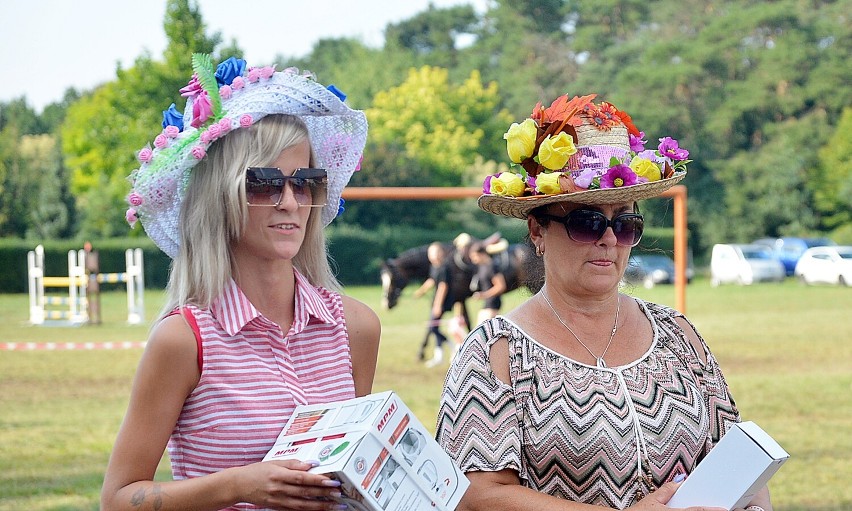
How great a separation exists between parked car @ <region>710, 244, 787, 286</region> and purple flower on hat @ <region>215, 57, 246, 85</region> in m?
34.3

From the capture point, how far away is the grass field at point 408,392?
6.91m

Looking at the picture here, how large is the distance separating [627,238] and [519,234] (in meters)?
0.38

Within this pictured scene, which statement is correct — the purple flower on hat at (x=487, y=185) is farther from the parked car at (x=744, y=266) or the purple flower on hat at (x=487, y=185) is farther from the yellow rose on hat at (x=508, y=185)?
the parked car at (x=744, y=266)

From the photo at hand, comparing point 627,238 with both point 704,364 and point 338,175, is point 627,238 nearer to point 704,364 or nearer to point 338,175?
point 704,364

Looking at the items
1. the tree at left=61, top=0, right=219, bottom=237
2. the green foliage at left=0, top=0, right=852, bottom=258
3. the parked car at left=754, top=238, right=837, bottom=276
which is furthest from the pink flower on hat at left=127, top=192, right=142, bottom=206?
the parked car at left=754, top=238, right=837, bottom=276

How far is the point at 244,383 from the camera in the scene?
82.0 inches

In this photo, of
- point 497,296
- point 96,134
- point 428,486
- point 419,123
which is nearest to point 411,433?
point 428,486

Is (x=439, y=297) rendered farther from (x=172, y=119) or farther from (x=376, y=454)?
(x=376, y=454)

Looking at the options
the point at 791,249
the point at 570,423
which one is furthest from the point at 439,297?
the point at 791,249

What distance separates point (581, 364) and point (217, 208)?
0.85 meters

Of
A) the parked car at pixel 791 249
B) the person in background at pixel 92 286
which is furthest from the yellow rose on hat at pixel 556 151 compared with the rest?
the parked car at pixel 791 249

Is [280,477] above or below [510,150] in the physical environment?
below

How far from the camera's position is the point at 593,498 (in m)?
2.32

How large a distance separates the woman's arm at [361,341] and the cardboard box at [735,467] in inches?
27.1
